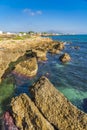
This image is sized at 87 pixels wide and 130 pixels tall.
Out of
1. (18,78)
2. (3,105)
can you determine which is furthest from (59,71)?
(3,105)

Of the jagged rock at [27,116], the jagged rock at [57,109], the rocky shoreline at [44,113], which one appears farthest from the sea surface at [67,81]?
the jagged rock at [27,116]

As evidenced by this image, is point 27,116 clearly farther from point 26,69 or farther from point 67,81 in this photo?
point 26,69

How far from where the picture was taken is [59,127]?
55.8ft

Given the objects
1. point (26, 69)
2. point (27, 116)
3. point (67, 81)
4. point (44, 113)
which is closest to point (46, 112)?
point (44, 113)

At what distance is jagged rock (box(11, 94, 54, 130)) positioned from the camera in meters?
16.6

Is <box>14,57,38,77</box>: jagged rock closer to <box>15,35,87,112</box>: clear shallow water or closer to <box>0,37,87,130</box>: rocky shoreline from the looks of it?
<box>15,35,87,112</box>: clear shallow water

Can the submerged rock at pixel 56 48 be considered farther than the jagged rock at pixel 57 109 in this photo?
Yes

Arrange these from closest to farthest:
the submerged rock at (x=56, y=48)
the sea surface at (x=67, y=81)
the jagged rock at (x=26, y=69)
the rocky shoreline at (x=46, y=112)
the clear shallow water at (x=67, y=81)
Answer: the rocky shoreline at (x=46, y=112), the sea surface at (x=67, y=81), the clear shallow water at (x=67, y=81), the jagged rock at (x=26, y=69), the submerged rock at (x=56, y=48)

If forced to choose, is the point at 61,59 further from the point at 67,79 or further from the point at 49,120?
the point at 49,120

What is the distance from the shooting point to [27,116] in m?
17.3

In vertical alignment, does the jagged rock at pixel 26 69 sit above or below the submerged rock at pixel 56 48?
above

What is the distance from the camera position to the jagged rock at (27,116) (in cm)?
1659

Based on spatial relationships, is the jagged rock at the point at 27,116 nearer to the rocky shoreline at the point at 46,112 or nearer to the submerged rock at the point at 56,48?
the rocky shoreline at the point at 46,112

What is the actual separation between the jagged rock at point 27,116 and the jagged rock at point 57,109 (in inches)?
22.9
